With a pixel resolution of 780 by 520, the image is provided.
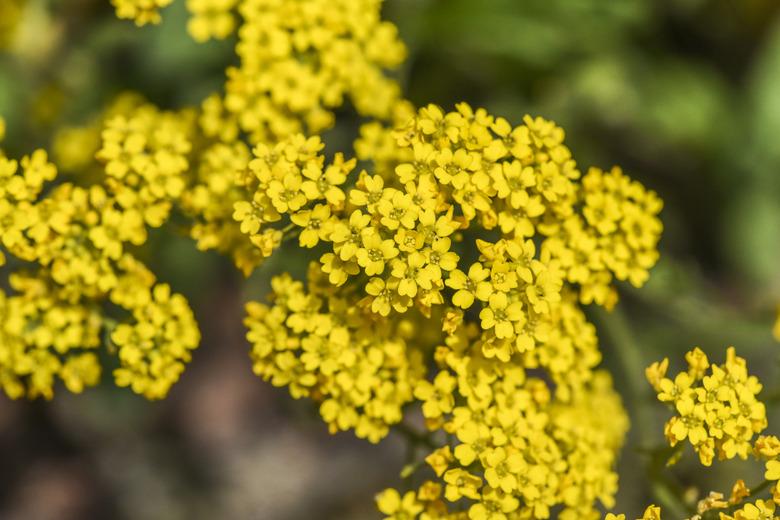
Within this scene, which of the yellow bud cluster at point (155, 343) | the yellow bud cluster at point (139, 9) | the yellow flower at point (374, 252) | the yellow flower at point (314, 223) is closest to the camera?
the yellow flower at point (374, 252)

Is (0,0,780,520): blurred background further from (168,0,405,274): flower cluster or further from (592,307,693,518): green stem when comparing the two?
(168,0,405,274): flower cluster

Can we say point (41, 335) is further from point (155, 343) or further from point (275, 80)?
point (275, 80)

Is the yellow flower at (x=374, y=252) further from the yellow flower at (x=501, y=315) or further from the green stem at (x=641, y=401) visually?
the green stem at (x=641, y=401)

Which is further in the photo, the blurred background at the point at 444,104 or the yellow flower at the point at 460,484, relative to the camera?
the blurred background at the point at 444,104

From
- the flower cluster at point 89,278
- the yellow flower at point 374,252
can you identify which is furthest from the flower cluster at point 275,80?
the yellow flower at point 374,252

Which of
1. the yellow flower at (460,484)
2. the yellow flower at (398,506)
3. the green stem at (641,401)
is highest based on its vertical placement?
the green stem at (641,401)

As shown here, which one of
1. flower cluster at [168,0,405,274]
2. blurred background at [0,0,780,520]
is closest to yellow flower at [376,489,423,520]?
flower cluster at [168,0,405,274]
